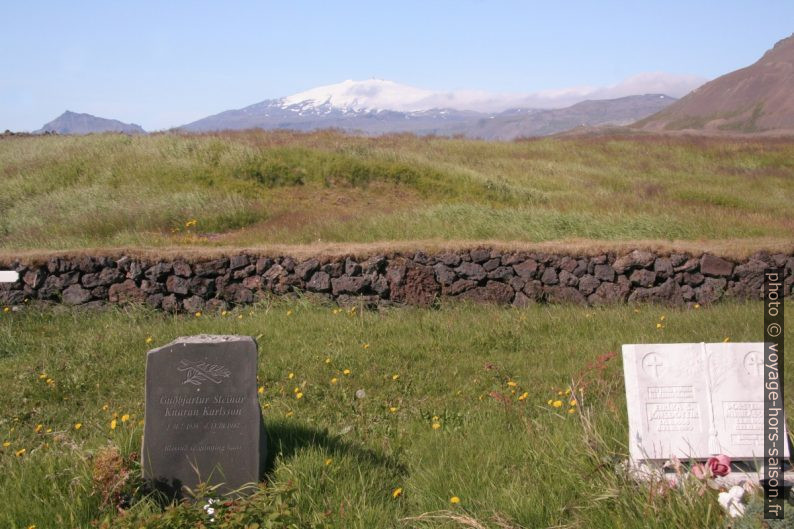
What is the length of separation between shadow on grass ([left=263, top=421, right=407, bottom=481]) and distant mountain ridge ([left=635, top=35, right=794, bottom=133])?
10881 cm

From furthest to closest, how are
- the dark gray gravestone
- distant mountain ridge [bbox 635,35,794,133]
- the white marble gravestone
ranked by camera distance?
distant mountain ridge [bbox 635,35,794,133]
the white marble gravestone
the dark gray gravestone

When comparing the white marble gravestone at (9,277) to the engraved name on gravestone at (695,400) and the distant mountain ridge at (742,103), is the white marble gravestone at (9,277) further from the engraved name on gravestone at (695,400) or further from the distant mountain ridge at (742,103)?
the distant mountain ridge at (742,103)

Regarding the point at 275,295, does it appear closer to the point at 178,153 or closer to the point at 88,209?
the point at 88,209

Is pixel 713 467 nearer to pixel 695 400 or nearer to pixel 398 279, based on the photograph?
pixel 695 400

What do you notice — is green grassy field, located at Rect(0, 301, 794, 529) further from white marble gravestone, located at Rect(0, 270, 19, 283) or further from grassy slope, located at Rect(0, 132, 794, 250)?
grassy slope, located at Rect(0, 132, 794, 250)

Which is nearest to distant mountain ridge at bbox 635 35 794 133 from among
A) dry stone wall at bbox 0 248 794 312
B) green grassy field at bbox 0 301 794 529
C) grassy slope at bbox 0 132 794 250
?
grassy slope at bbox 0 132 794 250

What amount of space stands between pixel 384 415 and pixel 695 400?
9.14 feet

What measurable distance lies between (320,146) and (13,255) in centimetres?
1201

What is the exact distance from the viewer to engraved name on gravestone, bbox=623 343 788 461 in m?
4.82

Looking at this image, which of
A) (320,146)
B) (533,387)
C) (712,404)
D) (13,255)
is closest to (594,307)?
(533,387)

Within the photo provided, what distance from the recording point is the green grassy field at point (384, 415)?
4594mm

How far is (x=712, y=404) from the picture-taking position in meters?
4.93

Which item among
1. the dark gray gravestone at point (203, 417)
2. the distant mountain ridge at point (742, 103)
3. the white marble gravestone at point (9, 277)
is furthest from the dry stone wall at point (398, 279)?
the distant mountain ridge at point (742, 103)

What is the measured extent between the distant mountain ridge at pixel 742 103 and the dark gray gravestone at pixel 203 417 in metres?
109
